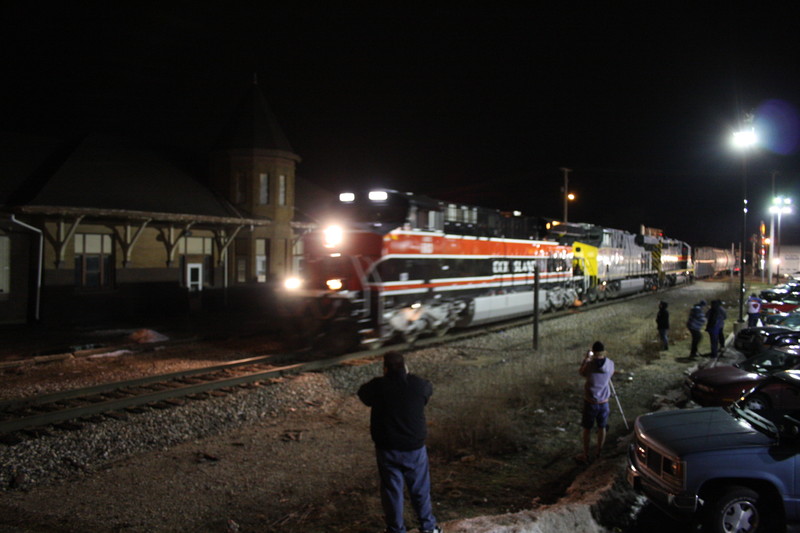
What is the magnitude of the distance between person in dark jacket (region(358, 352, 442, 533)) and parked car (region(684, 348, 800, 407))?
6.91 m

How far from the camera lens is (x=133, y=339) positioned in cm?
1798

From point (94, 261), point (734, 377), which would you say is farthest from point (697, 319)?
point (94, 261)

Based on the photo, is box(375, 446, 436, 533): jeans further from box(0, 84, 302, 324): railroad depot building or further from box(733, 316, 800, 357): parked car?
box(0, 84, 302, 324): railroad depot building

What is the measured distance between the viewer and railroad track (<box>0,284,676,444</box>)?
930 cm

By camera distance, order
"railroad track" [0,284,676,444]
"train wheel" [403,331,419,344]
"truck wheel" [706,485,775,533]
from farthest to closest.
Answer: "train wheel" [403,331,419,344] → "railroad track" [0,284,676,444] → "truck wheel" [706,485,775,533]

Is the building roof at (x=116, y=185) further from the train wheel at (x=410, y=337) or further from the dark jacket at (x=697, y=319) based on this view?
the dark jacket at (x=697, y=319)

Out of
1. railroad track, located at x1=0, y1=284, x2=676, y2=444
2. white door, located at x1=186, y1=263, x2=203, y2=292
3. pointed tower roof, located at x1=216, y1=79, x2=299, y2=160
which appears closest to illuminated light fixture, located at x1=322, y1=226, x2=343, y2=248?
railroad track, located at x1=0, y1=284, x2=676, y2=444

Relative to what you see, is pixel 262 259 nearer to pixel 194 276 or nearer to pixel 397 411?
pixel 194 276

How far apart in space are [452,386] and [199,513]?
23.0ft

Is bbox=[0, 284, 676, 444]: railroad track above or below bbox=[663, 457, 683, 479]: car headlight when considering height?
below

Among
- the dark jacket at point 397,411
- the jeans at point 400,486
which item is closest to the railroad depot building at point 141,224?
the dark jacket at point 397,411

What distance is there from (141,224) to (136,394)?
48.1 feet

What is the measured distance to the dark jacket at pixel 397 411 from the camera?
529cm

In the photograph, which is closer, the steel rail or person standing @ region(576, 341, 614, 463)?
person standing @ region(576, 341, 614, 463)
